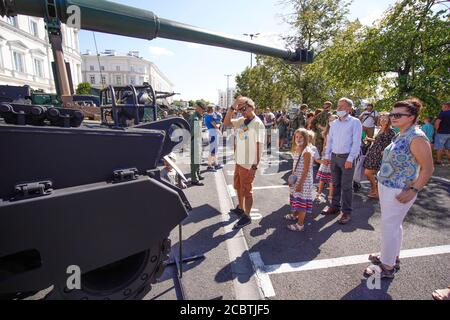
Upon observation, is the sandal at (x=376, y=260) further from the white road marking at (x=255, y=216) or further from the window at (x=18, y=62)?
the window at (x=18, y=62)

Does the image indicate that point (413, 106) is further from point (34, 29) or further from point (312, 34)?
point (34, 29)

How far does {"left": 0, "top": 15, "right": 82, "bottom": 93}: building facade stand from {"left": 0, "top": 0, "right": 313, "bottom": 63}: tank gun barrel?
34.0m

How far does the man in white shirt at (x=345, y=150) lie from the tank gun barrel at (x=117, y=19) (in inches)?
81.3

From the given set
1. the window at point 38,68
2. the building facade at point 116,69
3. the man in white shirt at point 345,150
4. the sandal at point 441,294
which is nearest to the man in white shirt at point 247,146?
the man in white shirt at point 345,150

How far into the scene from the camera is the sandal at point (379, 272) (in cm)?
268

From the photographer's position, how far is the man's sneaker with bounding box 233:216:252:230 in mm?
3968

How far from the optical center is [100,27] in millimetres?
2412

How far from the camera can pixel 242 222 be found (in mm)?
4027

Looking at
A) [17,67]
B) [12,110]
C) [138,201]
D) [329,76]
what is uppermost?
[17,67]

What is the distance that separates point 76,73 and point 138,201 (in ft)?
187
